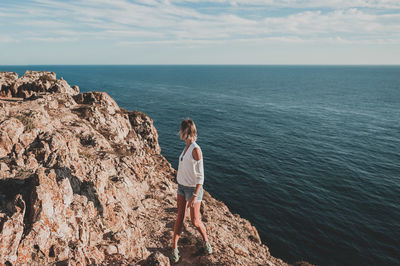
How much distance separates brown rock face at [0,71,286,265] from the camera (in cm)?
762

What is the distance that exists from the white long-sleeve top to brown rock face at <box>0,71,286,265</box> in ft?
9.90

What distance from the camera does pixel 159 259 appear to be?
8094 mm

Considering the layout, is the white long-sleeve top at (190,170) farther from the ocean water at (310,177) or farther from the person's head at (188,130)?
the ocean water at (310,177)

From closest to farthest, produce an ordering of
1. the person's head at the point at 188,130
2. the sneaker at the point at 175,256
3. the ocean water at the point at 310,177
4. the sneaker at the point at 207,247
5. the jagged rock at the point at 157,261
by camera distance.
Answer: the person's head at the point at 188,130, the jagged rock at the point at 157,261, the sneaker at the point at 175,256, the sneaker at the point at 207,247, the ocean water at the point at 310,177

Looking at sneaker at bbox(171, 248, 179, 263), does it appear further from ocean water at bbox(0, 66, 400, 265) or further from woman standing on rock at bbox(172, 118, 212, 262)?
ocean water at bbox(0, 66, 400, 265)

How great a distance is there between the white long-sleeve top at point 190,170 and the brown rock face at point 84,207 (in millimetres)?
3018

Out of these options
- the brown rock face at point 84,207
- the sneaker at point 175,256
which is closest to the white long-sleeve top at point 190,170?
the brown rock face at point 84,207

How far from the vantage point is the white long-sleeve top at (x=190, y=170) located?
765 centimetres

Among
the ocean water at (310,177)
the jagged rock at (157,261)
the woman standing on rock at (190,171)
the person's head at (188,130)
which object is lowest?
the ocean water at (310,177)

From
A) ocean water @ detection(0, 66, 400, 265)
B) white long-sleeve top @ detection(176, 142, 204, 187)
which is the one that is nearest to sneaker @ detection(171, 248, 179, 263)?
white long-sleeve top @ detection(176, 142, 204, 187)

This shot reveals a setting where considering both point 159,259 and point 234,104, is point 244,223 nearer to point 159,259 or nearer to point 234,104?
point 159,259

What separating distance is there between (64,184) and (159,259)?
5.16 meters

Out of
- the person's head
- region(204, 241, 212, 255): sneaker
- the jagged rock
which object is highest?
the person's head

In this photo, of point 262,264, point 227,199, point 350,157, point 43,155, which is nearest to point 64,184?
point 43,155
